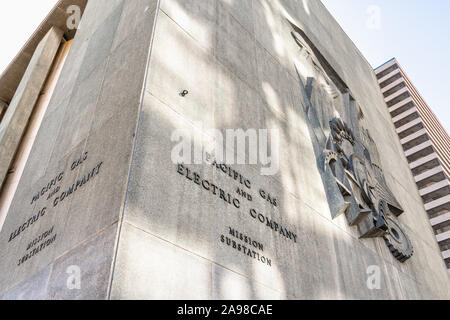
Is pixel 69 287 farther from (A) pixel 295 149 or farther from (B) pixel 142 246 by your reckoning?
(A) pixel 295 149

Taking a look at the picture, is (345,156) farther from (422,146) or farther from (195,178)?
(422,146)

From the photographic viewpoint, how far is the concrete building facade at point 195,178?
514 centimetres

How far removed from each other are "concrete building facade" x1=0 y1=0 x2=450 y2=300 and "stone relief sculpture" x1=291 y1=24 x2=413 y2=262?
0.06 m

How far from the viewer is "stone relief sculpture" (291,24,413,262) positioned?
9.76 metres

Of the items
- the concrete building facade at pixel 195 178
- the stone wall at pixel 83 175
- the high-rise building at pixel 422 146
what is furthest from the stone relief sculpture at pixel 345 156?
the high-rise building at pixel 422 146

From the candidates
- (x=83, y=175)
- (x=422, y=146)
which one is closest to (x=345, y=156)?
(x=83, y=175)

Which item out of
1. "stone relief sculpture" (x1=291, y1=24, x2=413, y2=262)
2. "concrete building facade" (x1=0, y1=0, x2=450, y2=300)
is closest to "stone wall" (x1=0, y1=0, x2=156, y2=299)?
"concrete building facade" (x1=0, y1=0, x2=450, y2=300)

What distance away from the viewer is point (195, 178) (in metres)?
6.10

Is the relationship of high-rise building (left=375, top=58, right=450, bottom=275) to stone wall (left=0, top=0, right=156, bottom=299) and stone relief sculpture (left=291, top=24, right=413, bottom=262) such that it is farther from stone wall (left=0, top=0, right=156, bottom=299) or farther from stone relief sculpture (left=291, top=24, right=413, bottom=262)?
stone wall (left=0, top=0, right=156, bottom=299)

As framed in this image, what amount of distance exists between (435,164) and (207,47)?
26.4 meters

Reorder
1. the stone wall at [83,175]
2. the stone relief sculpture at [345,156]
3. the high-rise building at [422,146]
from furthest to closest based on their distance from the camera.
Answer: the high-rise building at [422,146] → the stone relief sculpture at [345,156] → the stone wall at [83,175]

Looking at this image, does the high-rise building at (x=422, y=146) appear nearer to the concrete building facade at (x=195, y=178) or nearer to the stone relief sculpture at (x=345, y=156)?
the stone relief sculpture at (x=345, y=156)

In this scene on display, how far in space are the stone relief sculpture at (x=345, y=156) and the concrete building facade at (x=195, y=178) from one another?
0.06 m

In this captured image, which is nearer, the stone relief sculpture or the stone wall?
the stone wall
